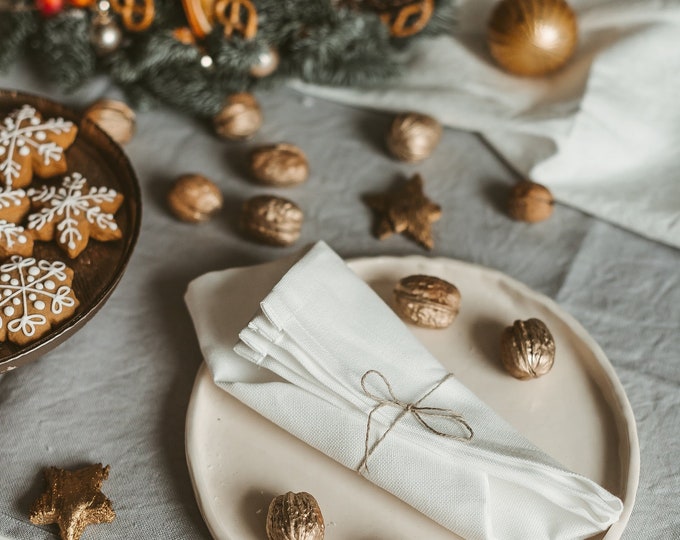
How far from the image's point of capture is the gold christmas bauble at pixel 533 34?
99cm

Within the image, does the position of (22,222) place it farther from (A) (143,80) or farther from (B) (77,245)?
(A) (143,80)

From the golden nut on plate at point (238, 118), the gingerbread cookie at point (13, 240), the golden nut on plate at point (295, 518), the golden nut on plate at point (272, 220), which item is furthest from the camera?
the golden nut on plate at point (238, 118)

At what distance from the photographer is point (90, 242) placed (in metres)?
0.78

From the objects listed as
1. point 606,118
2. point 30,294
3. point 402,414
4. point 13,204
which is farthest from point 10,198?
point 606,118

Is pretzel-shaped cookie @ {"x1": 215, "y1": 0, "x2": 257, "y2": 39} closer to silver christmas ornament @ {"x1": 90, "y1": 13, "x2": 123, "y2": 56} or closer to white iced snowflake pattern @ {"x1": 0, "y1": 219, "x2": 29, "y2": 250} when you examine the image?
silver christmas ornament @ {"x1": 90, "y1": 13, "x2": 123, "y2": 56}

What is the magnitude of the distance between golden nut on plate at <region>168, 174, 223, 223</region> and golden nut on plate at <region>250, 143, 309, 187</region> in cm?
7

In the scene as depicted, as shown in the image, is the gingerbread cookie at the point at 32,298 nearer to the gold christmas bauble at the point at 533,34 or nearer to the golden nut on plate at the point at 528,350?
the golden nut on plate at the point at 528,350

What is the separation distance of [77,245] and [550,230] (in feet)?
1.85

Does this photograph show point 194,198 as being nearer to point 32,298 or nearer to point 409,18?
point 32,298

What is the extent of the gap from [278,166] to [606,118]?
435mm

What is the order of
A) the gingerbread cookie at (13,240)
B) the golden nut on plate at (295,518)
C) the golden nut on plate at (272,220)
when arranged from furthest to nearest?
the golden nut on plate at (272,220), the gingerbread cookie at (13,240), the golden nut on plate at (295,518)

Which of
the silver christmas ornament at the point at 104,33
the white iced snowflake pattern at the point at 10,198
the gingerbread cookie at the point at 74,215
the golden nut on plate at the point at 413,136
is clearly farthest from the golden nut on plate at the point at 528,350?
the silver christmas ornament at the point at 104,33

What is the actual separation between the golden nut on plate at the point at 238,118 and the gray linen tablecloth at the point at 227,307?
28 millimetres

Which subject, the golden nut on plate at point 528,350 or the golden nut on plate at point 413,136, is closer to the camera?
the golden nut on plate at point 528,350
